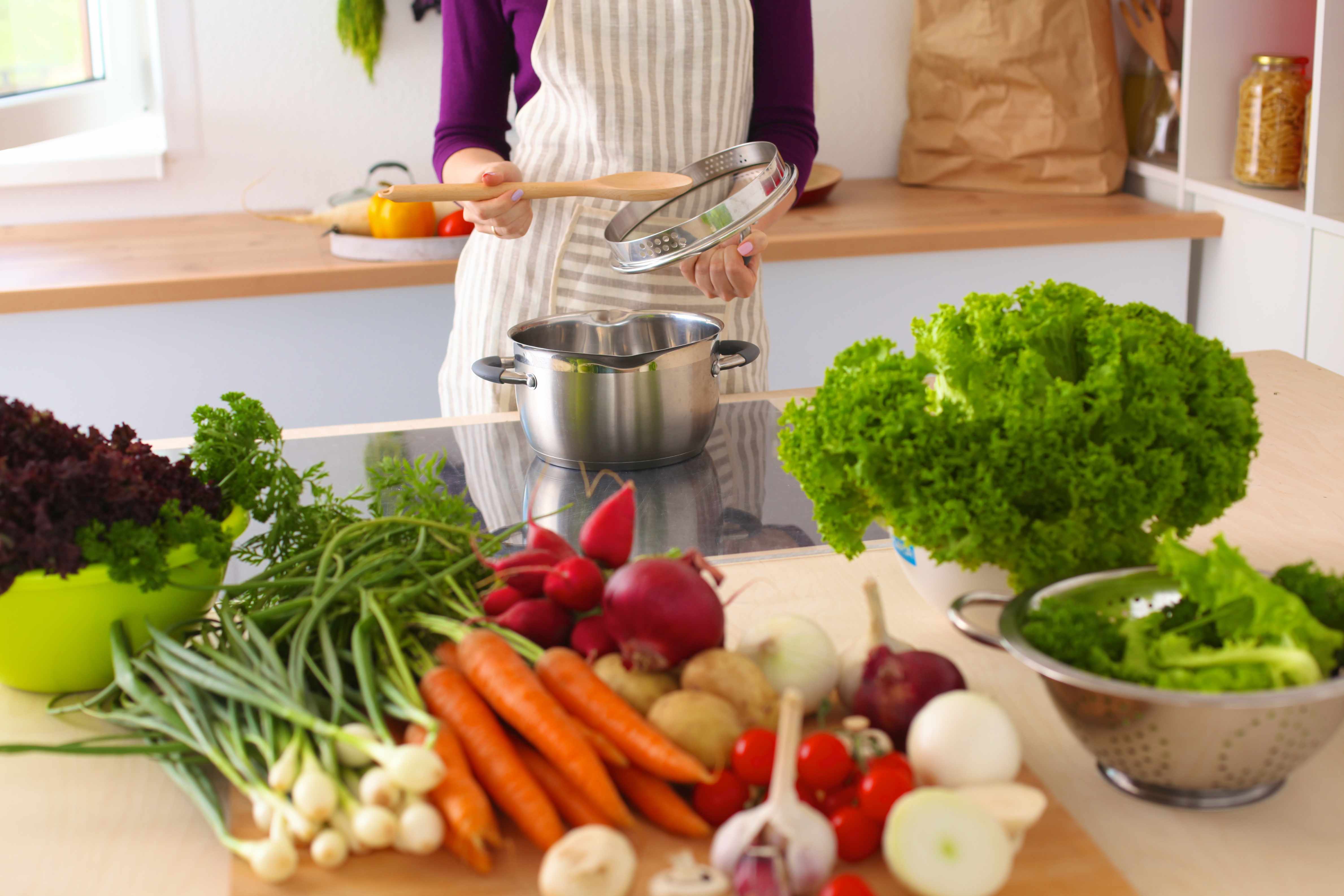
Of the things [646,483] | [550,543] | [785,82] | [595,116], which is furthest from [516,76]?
[550,543]

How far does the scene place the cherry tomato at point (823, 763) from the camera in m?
0.63

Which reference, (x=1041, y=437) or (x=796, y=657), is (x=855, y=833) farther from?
(x=1041, y=437)

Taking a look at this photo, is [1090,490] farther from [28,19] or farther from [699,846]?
[28,19]

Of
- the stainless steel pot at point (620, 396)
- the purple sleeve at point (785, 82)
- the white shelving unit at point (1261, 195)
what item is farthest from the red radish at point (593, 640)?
the white shelving unit at point (1261, 195)

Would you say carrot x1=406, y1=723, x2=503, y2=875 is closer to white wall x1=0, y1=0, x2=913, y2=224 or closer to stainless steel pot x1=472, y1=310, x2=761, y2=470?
stainless steel pot x1=472, y1=310, x2=761, y2=470

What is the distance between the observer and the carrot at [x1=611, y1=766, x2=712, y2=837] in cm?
65

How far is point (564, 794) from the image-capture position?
2.19 feet

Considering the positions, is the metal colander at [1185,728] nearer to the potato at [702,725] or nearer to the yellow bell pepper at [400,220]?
the potato at [702,725]

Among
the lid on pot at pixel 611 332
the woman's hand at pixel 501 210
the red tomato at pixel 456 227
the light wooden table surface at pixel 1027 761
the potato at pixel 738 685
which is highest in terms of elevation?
the woman's hand at pixel 501 210

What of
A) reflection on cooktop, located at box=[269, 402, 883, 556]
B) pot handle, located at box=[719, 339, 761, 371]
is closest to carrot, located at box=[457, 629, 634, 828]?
reflection on cooktop, located at box=[269, 402, 883, 556]

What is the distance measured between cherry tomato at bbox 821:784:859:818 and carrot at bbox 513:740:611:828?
115 millimetres

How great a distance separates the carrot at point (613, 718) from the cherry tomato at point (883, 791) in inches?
3.2

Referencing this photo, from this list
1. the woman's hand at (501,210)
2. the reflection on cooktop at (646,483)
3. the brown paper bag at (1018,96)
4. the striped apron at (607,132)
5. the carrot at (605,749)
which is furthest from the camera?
the brown paper bag at (1018,96)

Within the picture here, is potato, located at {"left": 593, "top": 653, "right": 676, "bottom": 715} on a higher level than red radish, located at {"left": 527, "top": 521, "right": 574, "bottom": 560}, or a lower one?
lower
